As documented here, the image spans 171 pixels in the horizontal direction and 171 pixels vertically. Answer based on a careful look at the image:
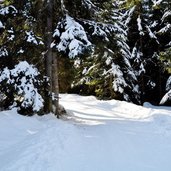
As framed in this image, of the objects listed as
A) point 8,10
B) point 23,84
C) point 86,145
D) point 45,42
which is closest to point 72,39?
point 45,42

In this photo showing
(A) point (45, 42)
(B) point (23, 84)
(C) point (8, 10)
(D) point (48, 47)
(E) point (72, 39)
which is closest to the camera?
(B) point (23, 84)

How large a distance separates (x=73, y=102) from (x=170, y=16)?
26.8 feet

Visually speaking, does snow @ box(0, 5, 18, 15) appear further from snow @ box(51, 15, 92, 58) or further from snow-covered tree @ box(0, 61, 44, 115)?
snow-covered tree @ box(0, 61, 44, 115)

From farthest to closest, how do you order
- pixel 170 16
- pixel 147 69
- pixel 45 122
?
pixel 147 69
pixel 170 16
pixel 45 122

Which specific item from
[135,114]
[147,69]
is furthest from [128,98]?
[135,114]

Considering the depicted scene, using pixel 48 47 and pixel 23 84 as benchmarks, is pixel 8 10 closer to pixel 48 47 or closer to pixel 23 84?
pixel 48 47

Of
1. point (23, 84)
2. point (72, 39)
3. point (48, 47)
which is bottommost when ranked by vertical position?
point (23, 84)

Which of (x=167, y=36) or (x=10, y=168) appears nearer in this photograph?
(x=10, y=168)

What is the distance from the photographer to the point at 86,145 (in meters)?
9.72

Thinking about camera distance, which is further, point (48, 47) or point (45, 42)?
point (45, 42)

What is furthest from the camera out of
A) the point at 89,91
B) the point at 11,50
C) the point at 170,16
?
the point at 89,91

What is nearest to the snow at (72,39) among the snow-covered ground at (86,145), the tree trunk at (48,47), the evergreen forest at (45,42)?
the evergreen forest at (45,42)

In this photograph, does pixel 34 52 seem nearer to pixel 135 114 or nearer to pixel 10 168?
pixel 135 114

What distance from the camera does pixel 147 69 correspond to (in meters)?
25.7
